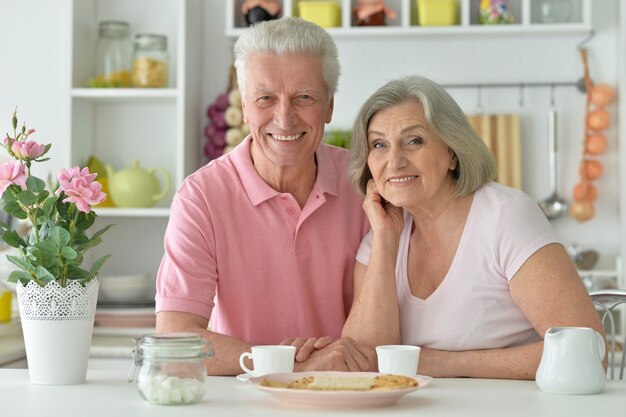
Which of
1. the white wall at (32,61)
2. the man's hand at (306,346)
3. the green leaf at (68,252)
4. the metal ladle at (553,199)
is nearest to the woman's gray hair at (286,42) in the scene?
the man's hand at (306,346)

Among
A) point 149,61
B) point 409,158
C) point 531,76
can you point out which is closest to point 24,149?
point 409,158

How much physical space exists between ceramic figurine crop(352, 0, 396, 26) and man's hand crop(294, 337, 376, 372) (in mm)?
1897

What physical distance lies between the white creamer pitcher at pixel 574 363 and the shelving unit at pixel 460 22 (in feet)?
6.87

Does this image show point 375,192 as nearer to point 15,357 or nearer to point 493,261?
point 493,261

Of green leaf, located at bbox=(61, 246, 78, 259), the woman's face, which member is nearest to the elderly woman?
the woman's face

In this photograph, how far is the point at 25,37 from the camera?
3766mm

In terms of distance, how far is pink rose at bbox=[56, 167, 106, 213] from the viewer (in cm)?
150

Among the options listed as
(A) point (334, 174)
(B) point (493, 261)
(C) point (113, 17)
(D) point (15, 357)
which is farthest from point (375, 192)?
(C) point (113, 17)

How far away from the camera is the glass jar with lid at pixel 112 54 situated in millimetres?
3586

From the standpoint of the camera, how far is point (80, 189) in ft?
4.94

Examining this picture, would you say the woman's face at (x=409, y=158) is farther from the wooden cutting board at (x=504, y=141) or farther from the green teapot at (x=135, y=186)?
the green teapot at (x=135, y=186)

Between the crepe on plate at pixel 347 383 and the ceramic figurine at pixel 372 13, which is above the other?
the ceramic figurine at pixel 372 13

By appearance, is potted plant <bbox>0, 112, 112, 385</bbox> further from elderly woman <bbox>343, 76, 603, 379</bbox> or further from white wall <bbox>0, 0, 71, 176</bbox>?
white wall <bbox>0, 0, 71, 176</bbox>

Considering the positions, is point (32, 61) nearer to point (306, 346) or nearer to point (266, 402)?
point (306, 346)
